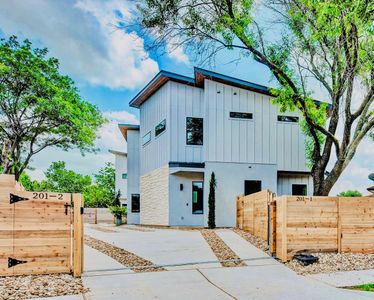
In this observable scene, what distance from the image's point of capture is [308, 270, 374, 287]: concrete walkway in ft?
18.7

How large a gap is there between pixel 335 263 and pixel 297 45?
25.4ft

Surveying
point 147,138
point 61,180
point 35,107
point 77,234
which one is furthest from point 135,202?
point 61,180

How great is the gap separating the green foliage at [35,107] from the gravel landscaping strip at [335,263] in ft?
47.6

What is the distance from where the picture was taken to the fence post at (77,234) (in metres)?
5.98

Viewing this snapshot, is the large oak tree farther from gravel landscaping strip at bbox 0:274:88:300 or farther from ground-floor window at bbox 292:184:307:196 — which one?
gravel landscaping strip at bbox 0:274:88:300

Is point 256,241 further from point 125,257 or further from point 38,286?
point 38,286

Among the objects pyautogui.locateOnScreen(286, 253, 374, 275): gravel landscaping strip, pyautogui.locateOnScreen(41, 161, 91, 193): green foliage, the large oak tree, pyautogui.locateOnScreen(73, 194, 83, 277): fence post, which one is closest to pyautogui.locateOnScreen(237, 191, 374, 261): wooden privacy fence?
pyautogui.locateOnScreen(286, 253, 374, 275): gravel landscaping strip

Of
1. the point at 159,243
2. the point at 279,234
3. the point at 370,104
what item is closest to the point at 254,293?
the point at 279,234

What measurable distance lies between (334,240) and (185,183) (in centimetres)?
922

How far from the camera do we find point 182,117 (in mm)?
16609

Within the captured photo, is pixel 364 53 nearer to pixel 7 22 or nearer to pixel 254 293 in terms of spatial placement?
pixel 254 293

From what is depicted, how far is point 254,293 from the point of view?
5.11 meters

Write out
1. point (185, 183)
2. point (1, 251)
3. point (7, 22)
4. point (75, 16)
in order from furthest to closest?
1. point (185, 183)
2. point (7, 22)
3. point (75, 16)
4. point (1, 251)

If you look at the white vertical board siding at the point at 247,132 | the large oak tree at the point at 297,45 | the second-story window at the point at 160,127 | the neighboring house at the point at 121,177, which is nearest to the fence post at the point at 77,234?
→ the large oak tree at the point at 297,45
